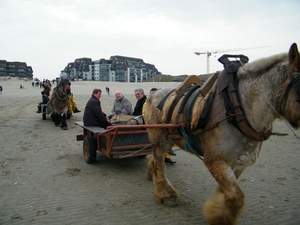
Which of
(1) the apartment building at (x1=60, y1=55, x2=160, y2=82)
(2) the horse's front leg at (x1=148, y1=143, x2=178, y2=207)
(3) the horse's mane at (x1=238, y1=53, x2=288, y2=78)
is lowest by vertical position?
(2) the horse's front leg at (x1=148, y1=143, x2=178, y2=207)

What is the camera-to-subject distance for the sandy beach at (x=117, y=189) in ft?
12.1

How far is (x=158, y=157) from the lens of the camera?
4352 mm

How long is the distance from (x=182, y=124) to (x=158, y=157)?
3.71 ft

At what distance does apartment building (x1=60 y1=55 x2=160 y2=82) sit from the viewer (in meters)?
109

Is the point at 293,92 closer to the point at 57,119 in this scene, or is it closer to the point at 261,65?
the point at 261,65

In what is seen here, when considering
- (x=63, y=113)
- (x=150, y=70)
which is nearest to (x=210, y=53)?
(x=150, y=70)

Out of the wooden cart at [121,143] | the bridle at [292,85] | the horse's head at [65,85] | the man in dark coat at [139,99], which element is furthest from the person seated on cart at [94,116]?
the horse's head at [65,85]

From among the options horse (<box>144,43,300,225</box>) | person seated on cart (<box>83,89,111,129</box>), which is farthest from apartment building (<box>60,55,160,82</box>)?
horse (<box>144,43,300,225</box>)

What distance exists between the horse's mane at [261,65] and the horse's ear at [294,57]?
0.25 m

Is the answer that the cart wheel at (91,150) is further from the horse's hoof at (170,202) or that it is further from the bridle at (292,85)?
the bridle at (292,85)

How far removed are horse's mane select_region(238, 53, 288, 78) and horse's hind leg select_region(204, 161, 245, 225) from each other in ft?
3.33

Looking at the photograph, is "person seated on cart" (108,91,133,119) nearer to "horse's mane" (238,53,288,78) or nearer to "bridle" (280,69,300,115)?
"horse's mane" (238,53,288,78)

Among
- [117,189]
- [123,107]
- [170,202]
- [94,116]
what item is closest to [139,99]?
[123,107]

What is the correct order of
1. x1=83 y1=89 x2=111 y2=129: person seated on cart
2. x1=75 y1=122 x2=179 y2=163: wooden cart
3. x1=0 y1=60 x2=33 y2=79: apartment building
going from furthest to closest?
x1=0 y1=60 x2=33 y2=79: apartment building < x1=83 y1=89 x2=111 y2=129: person seated on cart < x1=75 y1=122 x2=179 y2=163: wooden cart
